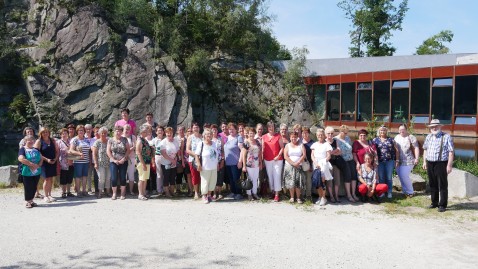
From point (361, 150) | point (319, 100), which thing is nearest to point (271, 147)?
point (361, 150)

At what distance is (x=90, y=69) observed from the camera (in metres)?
25.4

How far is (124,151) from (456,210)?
6783 mm

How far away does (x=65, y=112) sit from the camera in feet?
81.8

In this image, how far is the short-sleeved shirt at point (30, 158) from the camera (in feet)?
26.0

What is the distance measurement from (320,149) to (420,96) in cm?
2119

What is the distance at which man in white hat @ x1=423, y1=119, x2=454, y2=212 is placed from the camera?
7.55m

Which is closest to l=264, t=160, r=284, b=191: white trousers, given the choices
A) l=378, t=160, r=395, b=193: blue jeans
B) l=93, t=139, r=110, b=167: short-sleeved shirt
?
l=378, t=160, r=395, b=193: blue jeans

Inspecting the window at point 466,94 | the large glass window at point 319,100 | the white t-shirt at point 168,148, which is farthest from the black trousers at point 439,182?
the large glass window at point 319,100

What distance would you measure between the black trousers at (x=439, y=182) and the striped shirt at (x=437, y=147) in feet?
0.37

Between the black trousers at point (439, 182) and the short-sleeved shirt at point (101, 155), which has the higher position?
the short-sleeved shirt at point (101, 155)

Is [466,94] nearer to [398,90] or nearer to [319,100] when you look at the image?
[398,90]

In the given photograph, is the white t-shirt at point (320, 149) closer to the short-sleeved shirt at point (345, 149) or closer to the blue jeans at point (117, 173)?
the short-sleeved shirt at point (345, 149)

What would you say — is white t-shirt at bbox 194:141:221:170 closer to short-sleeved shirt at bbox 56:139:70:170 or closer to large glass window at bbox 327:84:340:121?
short-sleeved shirt at bbox 56:139:70:170

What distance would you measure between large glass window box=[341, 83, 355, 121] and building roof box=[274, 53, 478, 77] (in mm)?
1812
